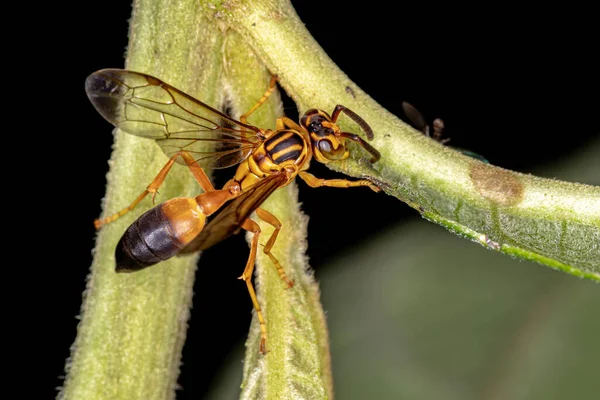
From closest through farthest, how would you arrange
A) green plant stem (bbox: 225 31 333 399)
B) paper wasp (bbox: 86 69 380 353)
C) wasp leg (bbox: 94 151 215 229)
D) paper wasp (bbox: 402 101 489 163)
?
1. green plant stem (bbox: 225 31 333 399)
2. wasp leg (bbox: 94 151 215 229)
3. paper wasp (bbox: 86 69 380 353)
4. paper wasp (bbox: 402 101 489 163)

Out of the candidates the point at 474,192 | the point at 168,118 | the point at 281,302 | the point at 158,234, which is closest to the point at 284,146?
the point at 168,118

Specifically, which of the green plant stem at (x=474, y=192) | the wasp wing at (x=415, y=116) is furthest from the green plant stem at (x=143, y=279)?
the wasp wing at (x=415, y=116)

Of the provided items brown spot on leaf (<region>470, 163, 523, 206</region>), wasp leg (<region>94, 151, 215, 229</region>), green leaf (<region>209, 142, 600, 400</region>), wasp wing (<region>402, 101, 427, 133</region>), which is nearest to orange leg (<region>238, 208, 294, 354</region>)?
wasp leg (<region>94, 151, 215, 229</region>)

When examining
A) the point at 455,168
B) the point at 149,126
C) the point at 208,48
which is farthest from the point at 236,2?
the point at 455,168

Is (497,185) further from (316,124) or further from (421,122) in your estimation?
(421,122)

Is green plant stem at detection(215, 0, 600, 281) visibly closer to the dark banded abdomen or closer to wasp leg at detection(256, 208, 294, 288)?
wasp leg at detection(256, 208, 294, 288)
